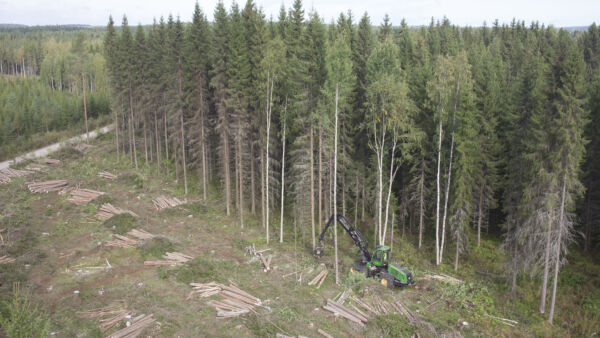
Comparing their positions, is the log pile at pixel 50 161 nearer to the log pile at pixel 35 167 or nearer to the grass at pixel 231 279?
the log pile at pixel 35 167

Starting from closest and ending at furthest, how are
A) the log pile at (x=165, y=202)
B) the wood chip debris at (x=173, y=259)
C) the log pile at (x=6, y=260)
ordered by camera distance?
the log pile at (x=6, y=260)
the wood chip debris at (x=173, y=259)
the log pile at (x=165, y=202)

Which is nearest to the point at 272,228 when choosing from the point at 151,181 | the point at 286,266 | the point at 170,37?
the point at 286,266

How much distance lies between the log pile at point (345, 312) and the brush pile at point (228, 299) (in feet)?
11.5

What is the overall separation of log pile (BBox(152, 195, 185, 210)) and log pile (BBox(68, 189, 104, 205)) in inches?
216

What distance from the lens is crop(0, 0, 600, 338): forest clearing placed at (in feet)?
61.9

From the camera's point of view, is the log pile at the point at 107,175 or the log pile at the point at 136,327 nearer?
the log pile at the point at 136,327

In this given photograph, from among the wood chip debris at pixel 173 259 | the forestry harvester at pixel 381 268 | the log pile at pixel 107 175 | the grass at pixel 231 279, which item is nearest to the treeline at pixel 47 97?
the log pile at pixel 107 175

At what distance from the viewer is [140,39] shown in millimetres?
42188

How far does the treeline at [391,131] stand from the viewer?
20.1 metres

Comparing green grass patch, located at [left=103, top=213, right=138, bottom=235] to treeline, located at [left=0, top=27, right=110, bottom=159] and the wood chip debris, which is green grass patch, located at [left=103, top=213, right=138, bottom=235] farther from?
treeline, located at [left=0, top=27, right=110, bottom=159]

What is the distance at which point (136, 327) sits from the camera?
16438 mm

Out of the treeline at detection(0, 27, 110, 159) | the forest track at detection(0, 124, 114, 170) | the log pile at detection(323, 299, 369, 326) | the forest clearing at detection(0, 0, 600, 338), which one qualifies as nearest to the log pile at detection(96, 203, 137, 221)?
the forest clearing at detection(0, 0, 600, 338)

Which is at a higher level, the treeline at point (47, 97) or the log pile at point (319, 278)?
the treeline at point (47, 97)

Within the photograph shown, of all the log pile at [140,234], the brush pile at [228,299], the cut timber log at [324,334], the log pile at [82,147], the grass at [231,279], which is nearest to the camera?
the cut timber log at [324,334]
